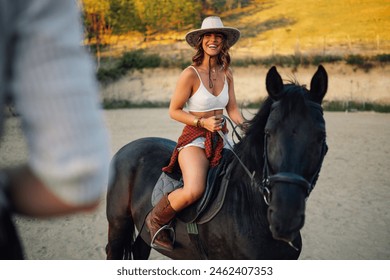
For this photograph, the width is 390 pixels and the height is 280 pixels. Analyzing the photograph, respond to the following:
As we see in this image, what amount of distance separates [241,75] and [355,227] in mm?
6574

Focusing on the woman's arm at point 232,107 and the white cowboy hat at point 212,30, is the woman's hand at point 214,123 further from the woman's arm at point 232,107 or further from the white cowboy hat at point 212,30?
the white cowboy hat at point 212,30

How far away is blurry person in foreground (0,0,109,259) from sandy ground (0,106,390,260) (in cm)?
200

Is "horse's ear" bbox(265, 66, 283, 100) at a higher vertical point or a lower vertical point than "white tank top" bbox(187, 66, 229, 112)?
higher

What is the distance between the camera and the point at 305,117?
1827mm

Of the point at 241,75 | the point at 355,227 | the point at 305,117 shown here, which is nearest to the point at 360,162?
the point at 355,227

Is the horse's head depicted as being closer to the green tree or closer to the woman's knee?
the woman's knee

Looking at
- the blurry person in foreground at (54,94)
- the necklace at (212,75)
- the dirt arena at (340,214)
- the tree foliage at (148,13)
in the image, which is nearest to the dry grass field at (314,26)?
the tree foliage at (148,13)

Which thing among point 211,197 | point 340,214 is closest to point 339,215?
point 340,214

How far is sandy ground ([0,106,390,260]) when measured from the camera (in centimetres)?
402

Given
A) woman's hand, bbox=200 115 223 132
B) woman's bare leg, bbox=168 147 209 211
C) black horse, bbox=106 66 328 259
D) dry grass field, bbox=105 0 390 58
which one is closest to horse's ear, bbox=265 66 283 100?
black horse, bbox=106 66 328 259

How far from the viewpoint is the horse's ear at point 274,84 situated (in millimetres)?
1962

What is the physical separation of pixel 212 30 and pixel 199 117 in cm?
59

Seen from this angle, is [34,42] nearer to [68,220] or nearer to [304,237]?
[304,237]

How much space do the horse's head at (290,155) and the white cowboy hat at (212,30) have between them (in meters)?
0.71
